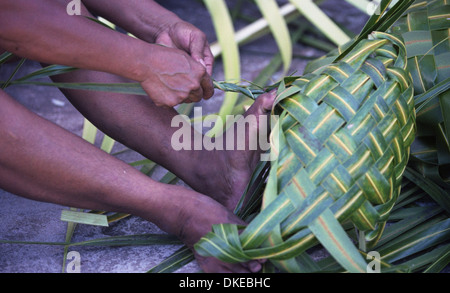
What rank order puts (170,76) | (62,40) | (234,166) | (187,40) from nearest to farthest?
(62,40) → (170,76) → (234,166) → (187,40)

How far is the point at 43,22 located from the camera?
3.10 ft

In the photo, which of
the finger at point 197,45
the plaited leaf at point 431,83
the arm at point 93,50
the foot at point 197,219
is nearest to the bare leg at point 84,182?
the foot at point 197,219

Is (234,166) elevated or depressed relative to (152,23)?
depressed

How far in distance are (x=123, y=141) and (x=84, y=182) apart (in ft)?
0.87

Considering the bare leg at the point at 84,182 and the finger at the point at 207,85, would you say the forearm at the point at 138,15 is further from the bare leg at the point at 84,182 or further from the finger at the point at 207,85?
the bare leg at the point at 84,182

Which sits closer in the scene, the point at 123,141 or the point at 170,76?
the point at 170,76

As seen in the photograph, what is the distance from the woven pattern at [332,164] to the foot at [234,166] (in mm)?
90

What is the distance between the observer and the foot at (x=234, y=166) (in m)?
1.15

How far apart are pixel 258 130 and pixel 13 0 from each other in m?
0.51

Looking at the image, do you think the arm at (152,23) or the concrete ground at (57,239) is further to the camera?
the arm at (152,23)

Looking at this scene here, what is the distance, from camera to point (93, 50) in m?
1.00

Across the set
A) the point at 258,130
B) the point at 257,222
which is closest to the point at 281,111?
the point at 258,130

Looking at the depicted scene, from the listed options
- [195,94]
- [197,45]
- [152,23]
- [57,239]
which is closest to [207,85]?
[195,94]

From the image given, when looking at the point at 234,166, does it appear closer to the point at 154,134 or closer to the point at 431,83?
the point at 154,134
